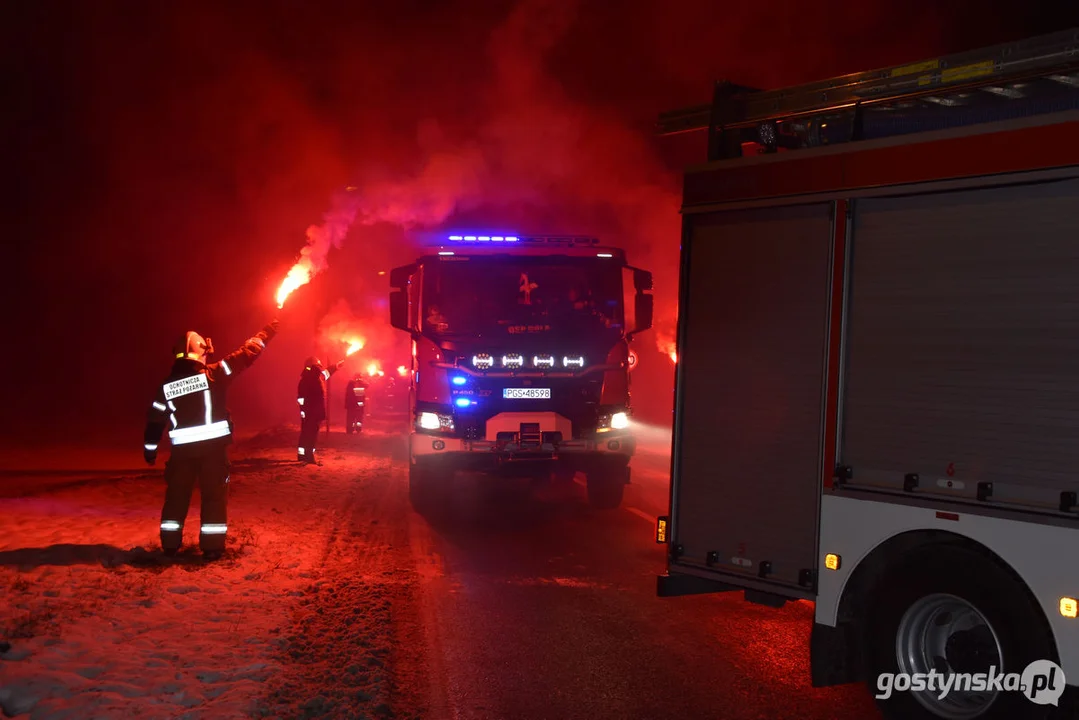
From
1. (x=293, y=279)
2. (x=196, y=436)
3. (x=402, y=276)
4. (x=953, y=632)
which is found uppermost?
(x=402, y=276)

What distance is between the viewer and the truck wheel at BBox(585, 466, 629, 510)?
460 inches

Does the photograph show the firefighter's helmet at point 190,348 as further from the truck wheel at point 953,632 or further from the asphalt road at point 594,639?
the truck wheel at point 953,632

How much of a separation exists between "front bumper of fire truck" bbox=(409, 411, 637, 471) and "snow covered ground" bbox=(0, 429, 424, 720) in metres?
1.11

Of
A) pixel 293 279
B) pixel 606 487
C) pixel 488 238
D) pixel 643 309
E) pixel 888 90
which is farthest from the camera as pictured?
pixel 606 487

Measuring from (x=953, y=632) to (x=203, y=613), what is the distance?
4962 mm

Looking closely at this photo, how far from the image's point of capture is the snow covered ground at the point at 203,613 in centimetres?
501

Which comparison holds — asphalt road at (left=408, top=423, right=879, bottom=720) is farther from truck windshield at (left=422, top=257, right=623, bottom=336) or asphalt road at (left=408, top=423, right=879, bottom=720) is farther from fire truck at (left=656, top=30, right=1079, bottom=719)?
truck windshield at (left=422, top=257, right=623, bottom=336)

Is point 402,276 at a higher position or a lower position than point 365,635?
higher

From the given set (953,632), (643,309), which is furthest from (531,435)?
(953,632)

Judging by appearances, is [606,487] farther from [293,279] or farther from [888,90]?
[888,90]

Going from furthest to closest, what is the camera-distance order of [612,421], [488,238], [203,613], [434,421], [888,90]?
[488,238] < [612,421] < [434,421] < [203,613] < [888,90]

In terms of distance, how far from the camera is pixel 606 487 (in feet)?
39.3

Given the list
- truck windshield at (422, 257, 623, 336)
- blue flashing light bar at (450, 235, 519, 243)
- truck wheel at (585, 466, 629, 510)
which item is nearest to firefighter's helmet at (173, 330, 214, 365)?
truck windshield at (422, 257, 623, 336)

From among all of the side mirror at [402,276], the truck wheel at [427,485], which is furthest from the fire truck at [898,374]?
the side mirror at [402,276]
